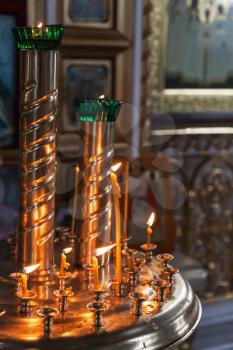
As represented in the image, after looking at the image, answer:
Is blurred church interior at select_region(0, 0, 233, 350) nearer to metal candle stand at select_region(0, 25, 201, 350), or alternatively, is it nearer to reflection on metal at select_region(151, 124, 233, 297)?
reflection on metal at select_region(151, 124, 233, 297)

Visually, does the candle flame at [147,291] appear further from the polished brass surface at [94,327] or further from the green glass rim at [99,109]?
the green glass rim at [99,109]

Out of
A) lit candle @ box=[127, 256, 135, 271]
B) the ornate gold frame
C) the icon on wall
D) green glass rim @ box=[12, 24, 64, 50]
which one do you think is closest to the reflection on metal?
the ornate gold frame

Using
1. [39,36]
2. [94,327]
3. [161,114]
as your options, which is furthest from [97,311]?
[161,114]

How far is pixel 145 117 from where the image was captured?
3402 mm

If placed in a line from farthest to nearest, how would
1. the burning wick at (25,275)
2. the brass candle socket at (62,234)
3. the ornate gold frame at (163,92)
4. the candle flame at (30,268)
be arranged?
the ornate gold frame at (163,92) → the brass candle socket at (62,234) → the candle flame at (30,268) → the burning wick at (25,275)

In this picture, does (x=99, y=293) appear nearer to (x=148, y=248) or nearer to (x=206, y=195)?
(x=148, y=248)

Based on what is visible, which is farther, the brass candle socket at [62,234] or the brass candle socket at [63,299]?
the brass candle socket at [62,234]

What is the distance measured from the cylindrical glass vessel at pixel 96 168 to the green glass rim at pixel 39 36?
4.8 inches

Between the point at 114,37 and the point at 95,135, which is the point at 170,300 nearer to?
the point at 95,135

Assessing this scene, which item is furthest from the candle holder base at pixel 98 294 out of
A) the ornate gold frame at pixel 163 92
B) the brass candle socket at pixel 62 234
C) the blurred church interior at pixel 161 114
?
the ornate gold frame at pixel 163 92

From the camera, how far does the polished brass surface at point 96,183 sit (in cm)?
110

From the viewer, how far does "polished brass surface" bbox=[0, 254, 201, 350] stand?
0.88 metres

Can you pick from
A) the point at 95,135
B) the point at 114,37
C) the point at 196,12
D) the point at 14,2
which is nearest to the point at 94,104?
the point at 95,135

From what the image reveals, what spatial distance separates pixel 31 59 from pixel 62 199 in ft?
7.19
